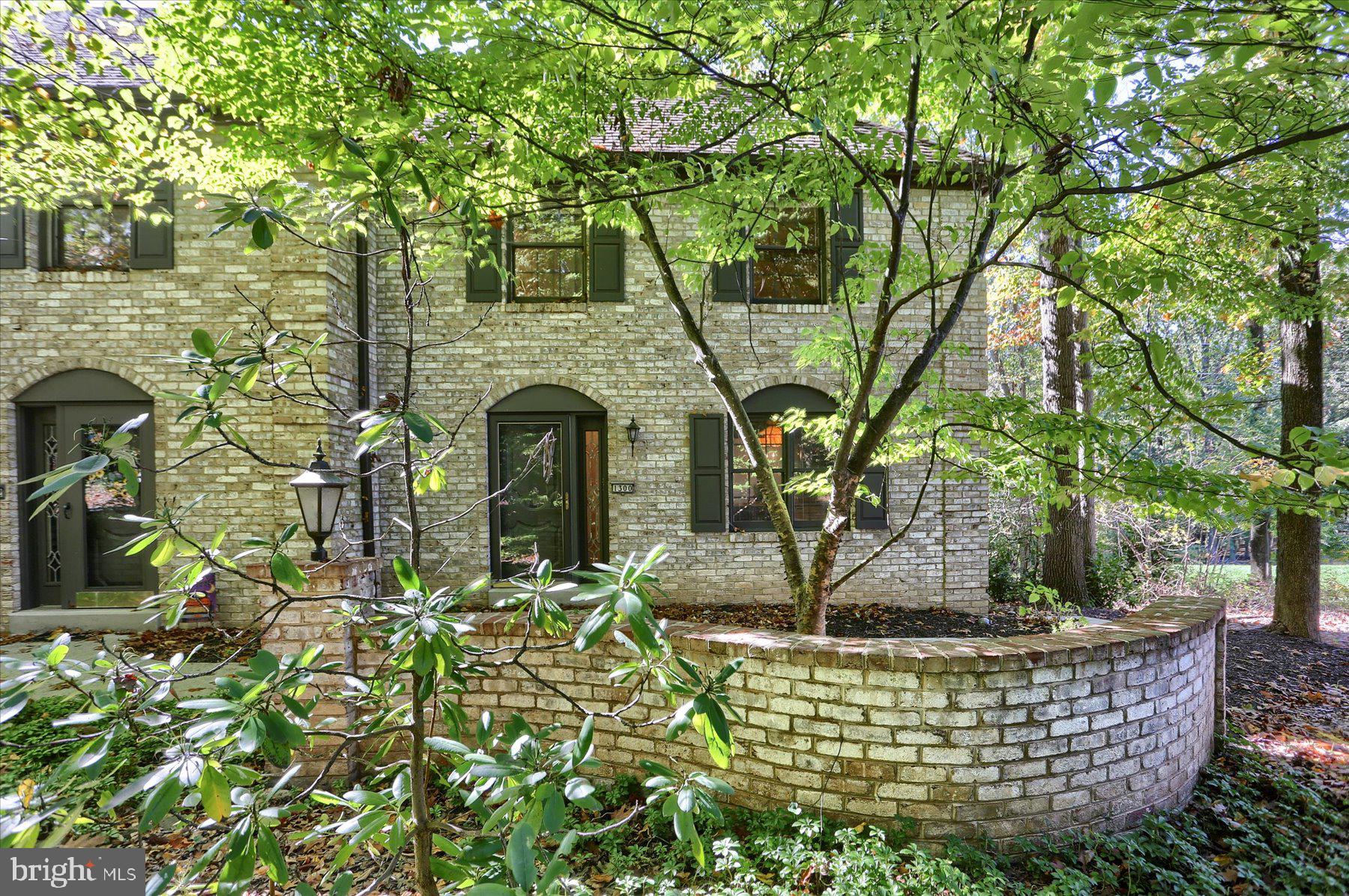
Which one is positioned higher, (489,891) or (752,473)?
(752,473)

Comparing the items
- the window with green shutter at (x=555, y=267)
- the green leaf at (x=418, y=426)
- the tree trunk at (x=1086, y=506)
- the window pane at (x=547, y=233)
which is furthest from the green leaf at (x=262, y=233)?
the tree trunk at (x=1086, y=506)

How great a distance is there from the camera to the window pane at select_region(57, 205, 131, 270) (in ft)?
22.1

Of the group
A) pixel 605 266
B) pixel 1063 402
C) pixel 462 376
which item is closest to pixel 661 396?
pixel 605 266

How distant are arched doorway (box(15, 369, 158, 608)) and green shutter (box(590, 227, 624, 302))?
16.1 ft

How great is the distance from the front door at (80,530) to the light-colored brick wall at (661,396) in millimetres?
2518

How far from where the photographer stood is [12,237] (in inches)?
260

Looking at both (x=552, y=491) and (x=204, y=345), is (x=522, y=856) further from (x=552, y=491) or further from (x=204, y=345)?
(x=552, y=491)

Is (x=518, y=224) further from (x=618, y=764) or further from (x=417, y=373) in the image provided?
(x=618, y=764)

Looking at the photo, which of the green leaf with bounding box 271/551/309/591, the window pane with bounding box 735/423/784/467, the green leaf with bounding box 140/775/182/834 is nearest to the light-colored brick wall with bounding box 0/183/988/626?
the window pane with bounding box 735/423/784/467

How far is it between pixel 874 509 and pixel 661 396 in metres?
2.96

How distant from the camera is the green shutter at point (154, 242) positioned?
662 centimetres

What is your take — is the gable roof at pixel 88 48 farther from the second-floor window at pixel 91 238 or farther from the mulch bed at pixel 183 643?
the mulch bed at pixel 183 643

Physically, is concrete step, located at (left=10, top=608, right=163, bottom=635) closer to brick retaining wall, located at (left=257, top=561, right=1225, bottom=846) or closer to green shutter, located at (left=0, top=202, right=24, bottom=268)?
green shutter, located at (left=0, top=202, right=24, bottom=268)

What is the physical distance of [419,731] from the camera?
182 centimetres
